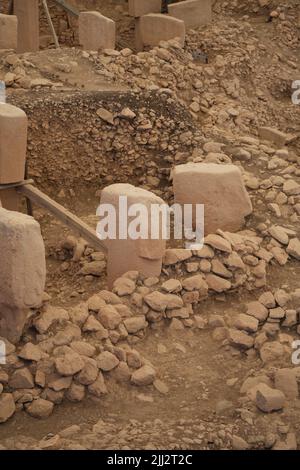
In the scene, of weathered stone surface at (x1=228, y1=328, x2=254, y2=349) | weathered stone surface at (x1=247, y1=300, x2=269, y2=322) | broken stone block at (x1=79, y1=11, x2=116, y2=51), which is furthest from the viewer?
broken stone block at (x1=79, y1=11, x2=116, y2=51)

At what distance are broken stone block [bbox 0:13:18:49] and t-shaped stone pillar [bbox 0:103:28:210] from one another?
2930 millimetres

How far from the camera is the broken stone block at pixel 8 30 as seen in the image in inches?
371

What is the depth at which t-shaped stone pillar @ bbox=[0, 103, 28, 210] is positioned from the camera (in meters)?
6.63

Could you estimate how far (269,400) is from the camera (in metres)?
5.07

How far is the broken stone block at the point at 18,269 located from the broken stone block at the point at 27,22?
6.34 m

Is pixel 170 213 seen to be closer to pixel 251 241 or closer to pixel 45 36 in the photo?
pixel 251 241

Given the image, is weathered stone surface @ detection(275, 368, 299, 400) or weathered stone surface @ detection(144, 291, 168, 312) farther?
weathered stone surface @ detection(144, 291, 168, 312)

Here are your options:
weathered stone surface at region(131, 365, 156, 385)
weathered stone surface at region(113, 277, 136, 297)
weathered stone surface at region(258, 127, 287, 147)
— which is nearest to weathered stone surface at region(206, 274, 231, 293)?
weathered stone surface at region(113, 277, 136, 297)

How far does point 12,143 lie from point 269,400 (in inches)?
123

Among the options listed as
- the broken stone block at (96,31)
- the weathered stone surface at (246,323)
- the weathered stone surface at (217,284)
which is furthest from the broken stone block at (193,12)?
the weathered stone surface at (246,323)

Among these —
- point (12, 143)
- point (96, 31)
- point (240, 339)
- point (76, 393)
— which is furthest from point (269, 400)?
point (96, 31)

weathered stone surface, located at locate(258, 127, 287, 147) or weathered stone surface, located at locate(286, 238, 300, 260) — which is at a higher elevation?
weathered stone surface, located at locate(286, 238, 300, 260)

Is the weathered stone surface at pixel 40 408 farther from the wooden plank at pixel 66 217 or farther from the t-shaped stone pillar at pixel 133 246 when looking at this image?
the wooden plank at pixel 66 217

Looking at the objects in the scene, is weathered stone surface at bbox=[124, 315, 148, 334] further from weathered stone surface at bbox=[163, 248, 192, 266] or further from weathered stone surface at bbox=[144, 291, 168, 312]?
weathered stone surface at bbox=[163, 248, 192, 266]
